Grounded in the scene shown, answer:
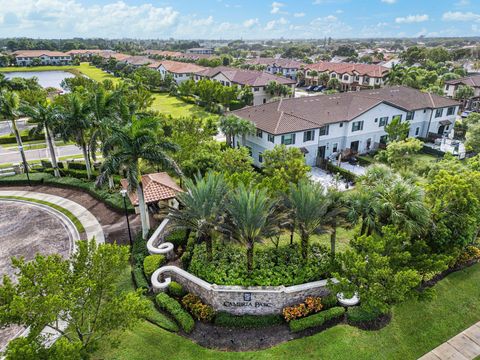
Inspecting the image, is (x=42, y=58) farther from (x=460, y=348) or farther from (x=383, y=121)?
(x=460, y=348)

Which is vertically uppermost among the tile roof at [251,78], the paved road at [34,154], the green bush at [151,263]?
the tile roof at [251,78]

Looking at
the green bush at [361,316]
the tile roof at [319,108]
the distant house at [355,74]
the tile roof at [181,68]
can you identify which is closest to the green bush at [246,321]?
the green bush at [361,316]

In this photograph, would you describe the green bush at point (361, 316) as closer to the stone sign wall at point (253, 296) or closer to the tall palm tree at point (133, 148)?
the stone sign wall at point (253, 296)

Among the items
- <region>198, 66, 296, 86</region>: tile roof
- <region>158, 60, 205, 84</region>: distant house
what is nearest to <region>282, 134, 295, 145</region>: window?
<region>198, 66, 296, 86</region>: tile roof

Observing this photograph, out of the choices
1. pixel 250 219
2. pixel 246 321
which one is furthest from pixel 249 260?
pixel 246 321

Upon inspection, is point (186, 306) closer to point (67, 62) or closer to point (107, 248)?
point (107, 248)
